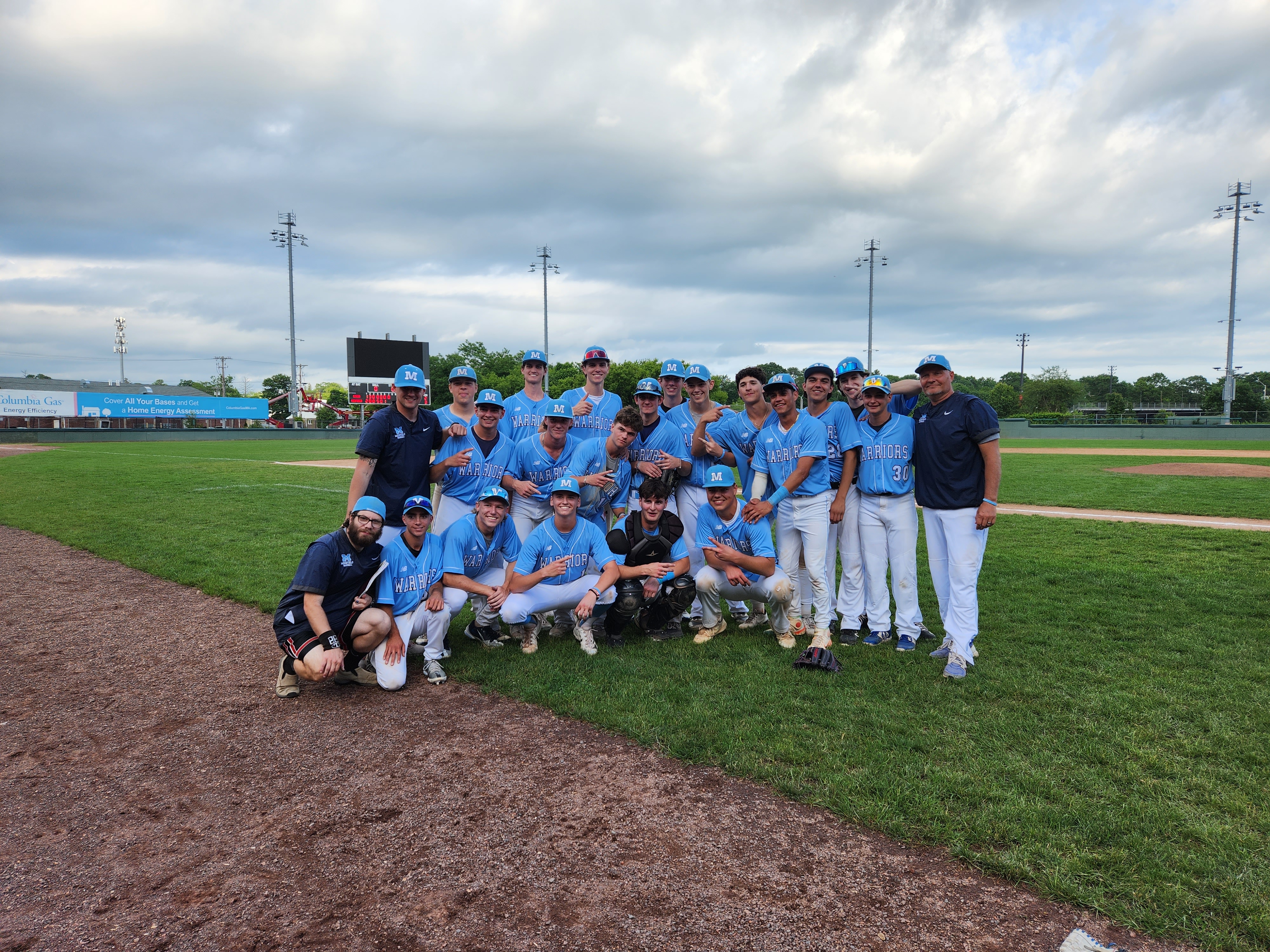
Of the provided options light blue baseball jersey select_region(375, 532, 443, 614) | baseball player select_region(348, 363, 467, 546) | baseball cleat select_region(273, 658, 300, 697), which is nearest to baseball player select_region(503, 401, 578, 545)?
baseball player select_region(348, 363, 467, 546)

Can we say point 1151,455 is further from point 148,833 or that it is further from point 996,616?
point 148,833

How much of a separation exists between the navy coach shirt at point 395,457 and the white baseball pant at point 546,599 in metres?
1.08

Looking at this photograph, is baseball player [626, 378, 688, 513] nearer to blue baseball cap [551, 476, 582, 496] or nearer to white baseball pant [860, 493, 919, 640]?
blue baseball cap [551, 476, 582, 496]

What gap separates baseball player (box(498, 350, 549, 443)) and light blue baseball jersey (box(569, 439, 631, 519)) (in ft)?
2.32

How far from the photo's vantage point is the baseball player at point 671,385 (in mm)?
5898

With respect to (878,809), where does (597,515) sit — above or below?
above

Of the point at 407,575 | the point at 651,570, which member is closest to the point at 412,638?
the point at 407,575

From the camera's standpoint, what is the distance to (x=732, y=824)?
3.01m

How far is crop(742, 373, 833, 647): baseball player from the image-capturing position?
206 inches

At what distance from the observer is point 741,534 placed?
5473mm

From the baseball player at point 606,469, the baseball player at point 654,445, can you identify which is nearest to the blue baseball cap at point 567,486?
the baseball player at point 606,469

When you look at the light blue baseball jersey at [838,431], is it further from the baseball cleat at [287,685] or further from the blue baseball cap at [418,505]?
the baseball cleat at [287,685]

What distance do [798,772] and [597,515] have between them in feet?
9.38

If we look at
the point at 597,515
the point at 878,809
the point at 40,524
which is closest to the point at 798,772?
the point at 878,809
